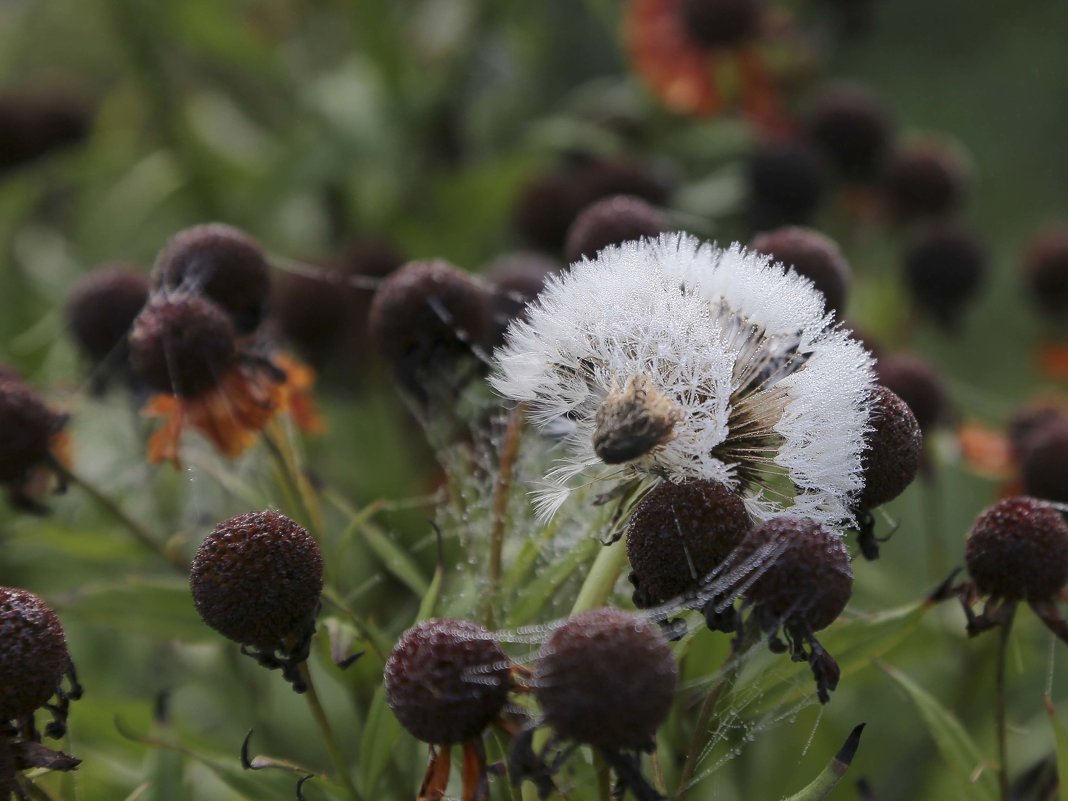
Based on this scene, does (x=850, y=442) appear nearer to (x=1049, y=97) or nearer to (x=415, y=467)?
(x=415, y=467)

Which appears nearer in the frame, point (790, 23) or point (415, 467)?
point (415, 467)

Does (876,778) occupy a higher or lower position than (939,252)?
lower

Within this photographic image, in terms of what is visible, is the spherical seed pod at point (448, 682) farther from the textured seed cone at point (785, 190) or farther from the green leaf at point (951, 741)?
the textured seed cone at point (785, 190)

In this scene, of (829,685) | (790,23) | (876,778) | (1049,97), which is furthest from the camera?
(1049,97)

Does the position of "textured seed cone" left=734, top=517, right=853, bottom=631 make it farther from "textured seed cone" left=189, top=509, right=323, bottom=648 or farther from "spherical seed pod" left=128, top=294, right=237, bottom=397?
"spherical seed pod" left=128, top=294, right=237, bottom=397

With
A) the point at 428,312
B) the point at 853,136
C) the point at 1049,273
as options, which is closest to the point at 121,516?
the point at 428,312

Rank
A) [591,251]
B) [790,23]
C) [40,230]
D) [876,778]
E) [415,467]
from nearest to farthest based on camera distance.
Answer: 1. [591,251]
2. [876,778]
3. [415,467]
4. [790,23]
5. [40,230]

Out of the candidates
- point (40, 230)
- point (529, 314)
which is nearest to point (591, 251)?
point (529, 314)
